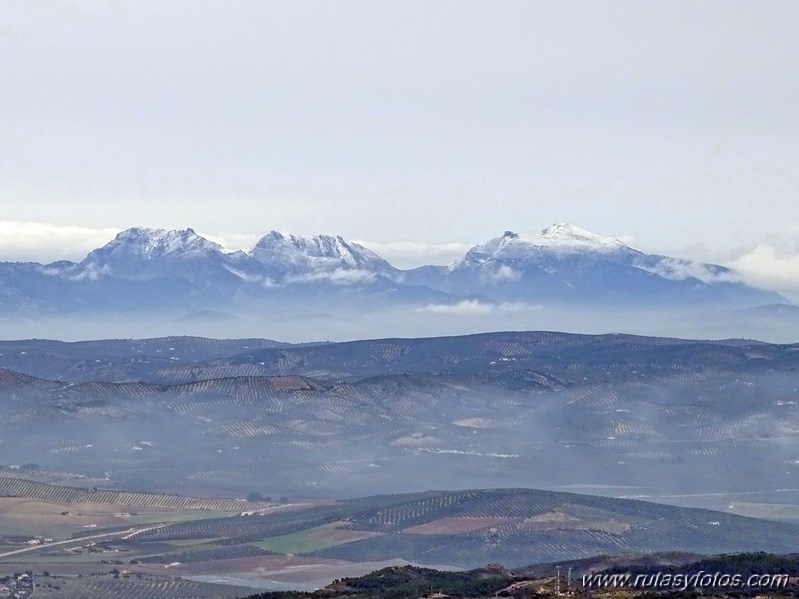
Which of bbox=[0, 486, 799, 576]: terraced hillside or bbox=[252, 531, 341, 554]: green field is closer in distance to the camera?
bbox=[0, 486, 799, 576]: terraced hillside

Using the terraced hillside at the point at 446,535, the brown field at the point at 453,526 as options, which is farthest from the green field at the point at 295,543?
the brown field at the point at 453,526

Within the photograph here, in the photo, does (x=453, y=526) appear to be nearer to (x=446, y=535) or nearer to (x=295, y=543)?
(x=446, y=535)

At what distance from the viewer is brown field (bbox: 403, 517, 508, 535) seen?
15262cm

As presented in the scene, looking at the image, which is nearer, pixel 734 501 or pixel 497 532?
pixel 497 532

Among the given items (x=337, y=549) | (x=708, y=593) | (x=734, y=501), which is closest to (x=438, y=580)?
(x=708, y=593)

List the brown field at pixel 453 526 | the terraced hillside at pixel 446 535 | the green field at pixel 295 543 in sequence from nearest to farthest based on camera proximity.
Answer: the terraced hillside at pixel 446 535, the green field at pixel 295 543, the brown field at pixel 453 526

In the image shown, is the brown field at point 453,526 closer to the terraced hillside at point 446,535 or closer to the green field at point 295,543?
the terraced hillside at point 446,535

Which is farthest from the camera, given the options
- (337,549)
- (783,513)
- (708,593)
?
(783,513)

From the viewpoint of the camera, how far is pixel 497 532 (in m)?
150

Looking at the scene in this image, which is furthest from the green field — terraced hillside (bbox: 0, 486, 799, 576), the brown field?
the brown field

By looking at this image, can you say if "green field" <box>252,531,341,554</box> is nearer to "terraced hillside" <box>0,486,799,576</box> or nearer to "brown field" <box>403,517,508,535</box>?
"terraced hillside" <box>0,486,799,576</box>

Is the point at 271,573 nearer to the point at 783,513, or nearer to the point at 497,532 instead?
the point at 497,532

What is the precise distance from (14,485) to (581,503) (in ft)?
214

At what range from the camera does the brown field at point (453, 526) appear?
153 m
